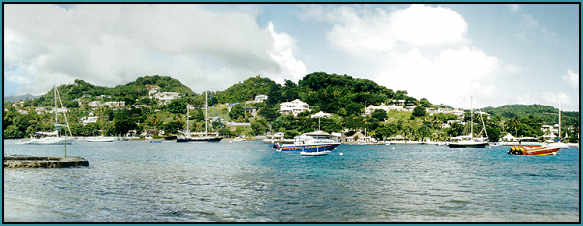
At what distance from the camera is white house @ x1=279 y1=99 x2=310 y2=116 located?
154m

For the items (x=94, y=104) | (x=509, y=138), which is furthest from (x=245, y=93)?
(x=509, y=138)

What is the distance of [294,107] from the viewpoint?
15675cm

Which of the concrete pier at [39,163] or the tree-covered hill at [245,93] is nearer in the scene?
the concrete pier at [39,163]

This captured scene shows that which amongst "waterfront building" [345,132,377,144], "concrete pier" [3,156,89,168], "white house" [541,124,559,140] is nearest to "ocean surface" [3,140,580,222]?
"concrete pier" [3,156,89,168]

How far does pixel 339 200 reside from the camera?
17.8 metres

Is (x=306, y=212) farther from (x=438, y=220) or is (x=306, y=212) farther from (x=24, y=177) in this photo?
(x=24, y=177)

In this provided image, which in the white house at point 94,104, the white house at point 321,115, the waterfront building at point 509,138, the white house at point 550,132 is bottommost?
the waterfront building at point 509,138

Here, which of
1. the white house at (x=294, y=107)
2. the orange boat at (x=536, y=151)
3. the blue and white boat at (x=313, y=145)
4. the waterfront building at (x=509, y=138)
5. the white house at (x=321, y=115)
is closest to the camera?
the blue and white boat at (x=313, y=145)

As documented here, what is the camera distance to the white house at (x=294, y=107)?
154 m

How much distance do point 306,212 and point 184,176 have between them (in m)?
14.0

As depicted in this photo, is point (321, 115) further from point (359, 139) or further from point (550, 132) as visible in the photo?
point (550, 132)

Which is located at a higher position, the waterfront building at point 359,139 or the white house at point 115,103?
the white house at point 115,103

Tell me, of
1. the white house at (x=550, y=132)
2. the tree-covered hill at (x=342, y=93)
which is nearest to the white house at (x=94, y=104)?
the tree-covered hill at (x=342, y=93)

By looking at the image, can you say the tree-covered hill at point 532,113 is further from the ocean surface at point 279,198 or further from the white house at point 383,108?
the ocean surface at point 279,198
